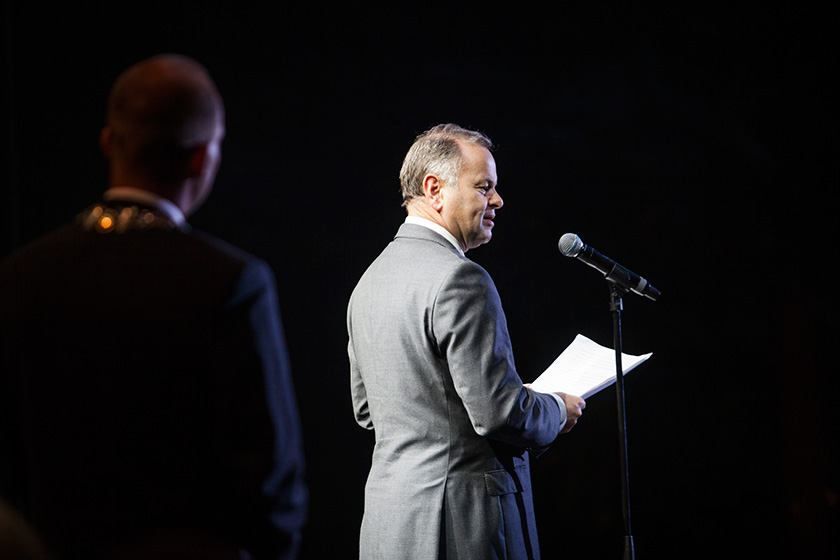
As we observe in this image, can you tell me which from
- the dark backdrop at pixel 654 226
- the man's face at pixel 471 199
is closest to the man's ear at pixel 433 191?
the man's face at pixel 471 199

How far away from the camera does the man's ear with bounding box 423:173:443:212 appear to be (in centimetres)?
205

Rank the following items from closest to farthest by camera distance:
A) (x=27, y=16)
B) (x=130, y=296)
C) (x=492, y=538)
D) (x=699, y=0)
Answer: (x=130, y=296) → (x=492, y=538) → (x=27, y=16) → (x=699, y=0)

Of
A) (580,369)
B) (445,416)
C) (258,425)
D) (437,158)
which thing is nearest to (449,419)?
(445,416)

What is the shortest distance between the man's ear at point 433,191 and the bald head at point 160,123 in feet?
3.38

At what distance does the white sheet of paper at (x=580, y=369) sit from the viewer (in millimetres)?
2049

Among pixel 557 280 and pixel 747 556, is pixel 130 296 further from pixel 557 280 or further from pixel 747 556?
pixel 747 556

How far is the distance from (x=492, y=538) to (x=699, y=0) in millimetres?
2355

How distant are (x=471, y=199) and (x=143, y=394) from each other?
49.3 inches

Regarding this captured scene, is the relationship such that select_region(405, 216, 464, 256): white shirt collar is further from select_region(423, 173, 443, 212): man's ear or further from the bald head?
the bald head

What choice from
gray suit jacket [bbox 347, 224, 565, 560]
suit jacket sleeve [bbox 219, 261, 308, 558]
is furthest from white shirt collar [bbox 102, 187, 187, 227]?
gray suit jacket [bbox 347, 224, 565, 560]

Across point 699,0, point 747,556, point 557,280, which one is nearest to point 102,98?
point 557,280

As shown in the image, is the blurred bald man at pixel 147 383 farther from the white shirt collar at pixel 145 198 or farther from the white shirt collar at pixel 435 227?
the white shirt collar at pixel 435 227

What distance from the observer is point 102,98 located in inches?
105

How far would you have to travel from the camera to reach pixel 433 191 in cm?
205
